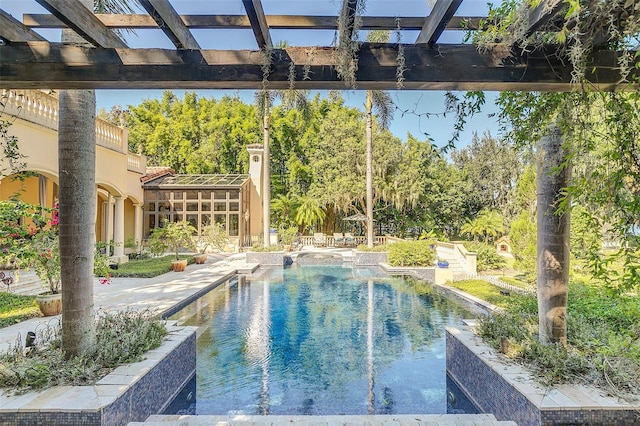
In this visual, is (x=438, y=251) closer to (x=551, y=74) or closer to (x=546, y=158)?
(x=546, y=158)

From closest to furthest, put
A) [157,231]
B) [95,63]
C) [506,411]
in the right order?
[95,63]
[506,411]
[157,231]

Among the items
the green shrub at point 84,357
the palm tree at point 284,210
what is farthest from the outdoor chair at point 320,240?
the green shrub at point 84,357

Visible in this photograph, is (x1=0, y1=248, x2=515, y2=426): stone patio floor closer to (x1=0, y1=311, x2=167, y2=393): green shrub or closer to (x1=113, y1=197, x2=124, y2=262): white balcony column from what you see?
(x1=0, y1=311, x2=167, y2=393): green shrub

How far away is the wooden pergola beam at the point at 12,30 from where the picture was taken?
8.27 ft

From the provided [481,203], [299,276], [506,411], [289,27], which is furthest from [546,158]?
[481,203]

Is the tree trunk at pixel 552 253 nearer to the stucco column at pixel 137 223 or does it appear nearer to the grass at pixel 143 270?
the grass at pixel 143 270

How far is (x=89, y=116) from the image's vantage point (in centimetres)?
386

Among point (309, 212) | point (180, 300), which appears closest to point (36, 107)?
point (180, 300)

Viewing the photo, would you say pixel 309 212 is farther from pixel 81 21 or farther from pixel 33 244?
pixel 81 21

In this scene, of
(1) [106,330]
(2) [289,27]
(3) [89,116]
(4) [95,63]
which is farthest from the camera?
(1) [106,330]

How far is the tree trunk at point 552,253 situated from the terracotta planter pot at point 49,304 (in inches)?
314

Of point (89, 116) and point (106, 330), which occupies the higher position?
point (89, 116)

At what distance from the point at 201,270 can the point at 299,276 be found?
12.3 feet

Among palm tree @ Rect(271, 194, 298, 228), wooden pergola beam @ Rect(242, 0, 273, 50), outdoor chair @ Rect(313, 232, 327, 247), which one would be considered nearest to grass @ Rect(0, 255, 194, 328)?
wooden pergola beam @ Rect(242, 0, 273, 50)
